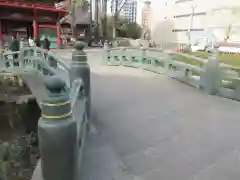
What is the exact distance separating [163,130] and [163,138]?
0.38 m

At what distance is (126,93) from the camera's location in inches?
307

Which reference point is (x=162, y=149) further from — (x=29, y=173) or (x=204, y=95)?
(x=29, y=173)

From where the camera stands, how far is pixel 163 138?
438 centimetres

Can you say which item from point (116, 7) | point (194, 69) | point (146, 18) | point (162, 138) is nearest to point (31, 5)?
point (194, 69)

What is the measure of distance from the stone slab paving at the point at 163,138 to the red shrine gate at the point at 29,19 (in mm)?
17965

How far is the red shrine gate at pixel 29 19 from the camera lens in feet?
72.4

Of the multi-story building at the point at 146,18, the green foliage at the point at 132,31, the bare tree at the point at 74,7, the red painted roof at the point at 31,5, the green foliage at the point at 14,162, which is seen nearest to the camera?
the green foliage at the point at 14,162

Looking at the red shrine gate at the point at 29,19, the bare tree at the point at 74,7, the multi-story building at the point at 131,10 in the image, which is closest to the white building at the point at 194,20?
the multi-story building at the point at 131,10

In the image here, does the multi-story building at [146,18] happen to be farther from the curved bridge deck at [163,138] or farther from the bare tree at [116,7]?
the curved bridge deck at [163,138]

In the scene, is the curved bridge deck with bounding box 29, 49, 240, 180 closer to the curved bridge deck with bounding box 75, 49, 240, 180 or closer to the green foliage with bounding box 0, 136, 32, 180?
the curved bridge deck with bounding box 75, 49, 240, 180

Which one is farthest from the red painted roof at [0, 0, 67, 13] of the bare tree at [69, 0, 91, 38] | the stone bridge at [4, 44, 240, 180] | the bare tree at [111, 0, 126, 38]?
the bare tree at [111, 0, 126, 38]

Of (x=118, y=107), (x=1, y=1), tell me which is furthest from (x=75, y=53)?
(x=1, y=1)

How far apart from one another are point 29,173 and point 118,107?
3.15m

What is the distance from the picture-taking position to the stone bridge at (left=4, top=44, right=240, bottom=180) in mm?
3357
